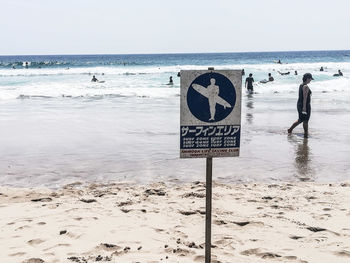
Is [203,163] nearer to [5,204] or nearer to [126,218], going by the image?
[126,218]

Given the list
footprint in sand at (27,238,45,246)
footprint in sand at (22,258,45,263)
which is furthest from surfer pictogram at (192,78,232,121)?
footprint in sand at (27,238,45,246)

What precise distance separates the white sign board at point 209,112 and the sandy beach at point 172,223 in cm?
153

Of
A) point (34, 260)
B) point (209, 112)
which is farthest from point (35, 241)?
point (209, 112)

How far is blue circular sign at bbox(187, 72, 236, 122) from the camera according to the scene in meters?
3.09

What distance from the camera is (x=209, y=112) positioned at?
3.12 meters

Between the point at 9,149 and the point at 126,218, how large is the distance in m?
5.52

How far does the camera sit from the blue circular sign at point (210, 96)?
3.09 meters

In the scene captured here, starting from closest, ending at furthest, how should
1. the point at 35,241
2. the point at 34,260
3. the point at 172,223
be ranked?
the point at 34,260 → the point at 35,241 → the point at 172,223

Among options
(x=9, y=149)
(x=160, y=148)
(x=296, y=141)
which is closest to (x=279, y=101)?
(x=296, y=141)

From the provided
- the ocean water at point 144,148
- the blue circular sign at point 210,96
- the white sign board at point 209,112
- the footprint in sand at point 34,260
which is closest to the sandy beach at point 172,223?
the footprint in sand at point 34,260

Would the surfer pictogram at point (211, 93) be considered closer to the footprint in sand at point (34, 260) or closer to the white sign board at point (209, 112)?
the white sign board at point (209, 112)

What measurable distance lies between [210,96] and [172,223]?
251 cm

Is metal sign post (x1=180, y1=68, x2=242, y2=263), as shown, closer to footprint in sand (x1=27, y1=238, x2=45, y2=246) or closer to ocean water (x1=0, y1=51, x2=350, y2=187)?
footprint in sand (x1=27, y1=238, x2=45, y2=246)

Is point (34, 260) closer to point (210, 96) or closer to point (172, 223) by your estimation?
point (172, 223)
